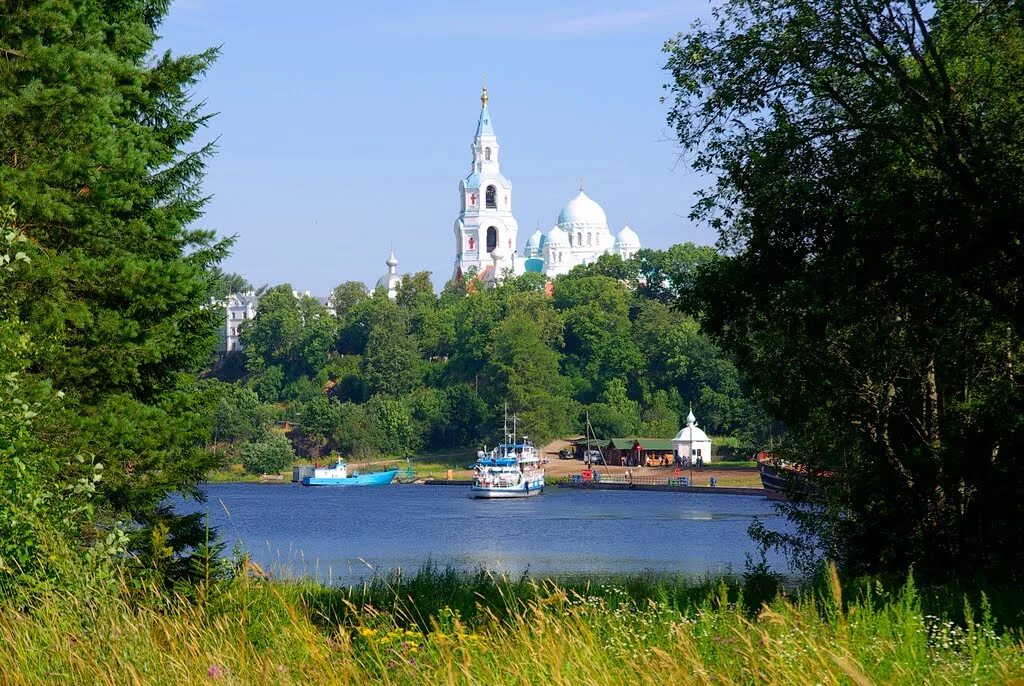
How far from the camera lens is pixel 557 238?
15200 centimetres

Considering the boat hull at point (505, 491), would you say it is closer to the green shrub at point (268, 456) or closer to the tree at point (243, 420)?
the green shrub at point (268, 456)

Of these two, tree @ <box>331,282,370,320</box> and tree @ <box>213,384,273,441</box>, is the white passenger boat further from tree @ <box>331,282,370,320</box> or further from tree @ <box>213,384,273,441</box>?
tree @ <box>331,282,370,320</box>

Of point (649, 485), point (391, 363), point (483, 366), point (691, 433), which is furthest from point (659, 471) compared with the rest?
point (391, 363)

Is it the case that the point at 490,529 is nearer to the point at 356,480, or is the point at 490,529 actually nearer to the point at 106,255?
the point at 356,480

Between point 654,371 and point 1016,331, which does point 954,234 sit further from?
point 654,371

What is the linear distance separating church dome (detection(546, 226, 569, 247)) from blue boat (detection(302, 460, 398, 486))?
66.2 metres

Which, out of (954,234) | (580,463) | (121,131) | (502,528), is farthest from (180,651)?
(580,463)

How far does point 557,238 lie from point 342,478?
69.5m

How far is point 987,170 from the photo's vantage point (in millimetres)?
12891

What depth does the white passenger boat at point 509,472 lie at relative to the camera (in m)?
76.6

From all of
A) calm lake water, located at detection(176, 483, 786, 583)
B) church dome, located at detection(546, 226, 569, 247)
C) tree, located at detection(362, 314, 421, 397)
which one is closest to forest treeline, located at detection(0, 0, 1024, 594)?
calm lake water, located at detection(176, 483, 786, 583)

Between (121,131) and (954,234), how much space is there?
936cm

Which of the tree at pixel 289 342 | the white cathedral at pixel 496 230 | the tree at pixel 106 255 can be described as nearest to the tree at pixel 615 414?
the tree at pixel 289 342

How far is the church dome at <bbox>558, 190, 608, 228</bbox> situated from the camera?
156 metres
